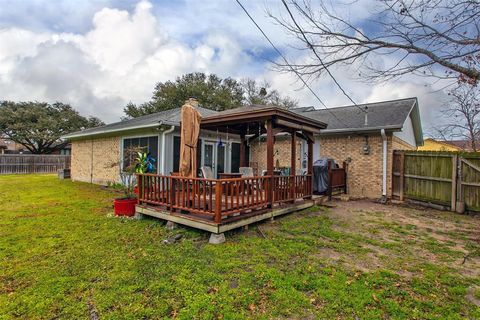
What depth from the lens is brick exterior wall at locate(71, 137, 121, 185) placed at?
1196 cm

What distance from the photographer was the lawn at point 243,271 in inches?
105

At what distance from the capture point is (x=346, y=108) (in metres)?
12.7

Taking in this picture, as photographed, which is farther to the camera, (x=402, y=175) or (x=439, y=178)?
(x=402, y=175)

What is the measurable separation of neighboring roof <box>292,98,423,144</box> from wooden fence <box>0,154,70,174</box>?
2186 centimetres

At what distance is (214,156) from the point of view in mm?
10750

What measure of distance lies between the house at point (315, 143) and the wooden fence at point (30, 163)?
11794 millimetres

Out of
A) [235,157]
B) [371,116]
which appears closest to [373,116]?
[371,116]

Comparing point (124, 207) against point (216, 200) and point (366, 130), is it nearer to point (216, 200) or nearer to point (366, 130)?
point (216, 200)

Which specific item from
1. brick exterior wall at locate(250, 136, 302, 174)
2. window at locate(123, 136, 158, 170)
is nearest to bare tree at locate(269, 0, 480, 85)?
window at locate(123, 136, 158, 170)

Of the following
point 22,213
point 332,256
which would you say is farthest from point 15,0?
point 332,256

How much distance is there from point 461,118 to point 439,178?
330 cm

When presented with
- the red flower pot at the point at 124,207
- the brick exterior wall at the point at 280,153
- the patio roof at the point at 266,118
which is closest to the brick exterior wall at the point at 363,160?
the brick exterior wall at the point at 280,153

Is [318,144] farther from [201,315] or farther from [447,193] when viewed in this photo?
[201,315]

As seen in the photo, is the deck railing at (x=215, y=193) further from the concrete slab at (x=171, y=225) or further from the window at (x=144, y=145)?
the window at (x=144, y=145)
